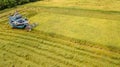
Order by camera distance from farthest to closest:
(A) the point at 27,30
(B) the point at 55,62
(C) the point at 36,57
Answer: (A) the point at 27,30 < (C) the point at 36,57 < (B) the point at 55,62

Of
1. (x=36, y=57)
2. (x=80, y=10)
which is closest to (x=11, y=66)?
(x=36, y=57)

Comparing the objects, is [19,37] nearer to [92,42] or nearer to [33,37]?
[33,37]

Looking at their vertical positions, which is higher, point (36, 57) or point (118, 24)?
point (118, 24)

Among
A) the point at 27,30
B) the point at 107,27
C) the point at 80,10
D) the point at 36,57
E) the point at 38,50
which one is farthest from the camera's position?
the point at 80,10

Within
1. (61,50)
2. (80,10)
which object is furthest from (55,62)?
(80,10)

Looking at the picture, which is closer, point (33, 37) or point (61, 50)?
point (61, 50)

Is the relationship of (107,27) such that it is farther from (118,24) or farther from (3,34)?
(3,34)
